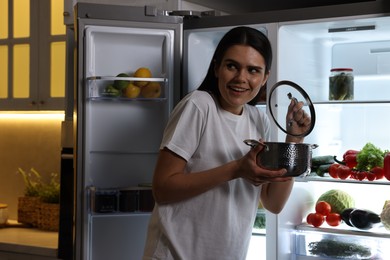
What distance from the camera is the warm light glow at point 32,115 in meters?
3.84

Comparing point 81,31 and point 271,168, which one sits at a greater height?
point 81,31

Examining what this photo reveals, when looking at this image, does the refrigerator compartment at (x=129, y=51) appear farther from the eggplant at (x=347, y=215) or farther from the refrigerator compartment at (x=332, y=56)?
the eggplant at (x=347, y=215)

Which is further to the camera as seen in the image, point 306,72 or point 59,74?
point 59,74

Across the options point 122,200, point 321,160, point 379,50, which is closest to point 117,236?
point 122,200

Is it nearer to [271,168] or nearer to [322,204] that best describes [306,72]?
[322,204]

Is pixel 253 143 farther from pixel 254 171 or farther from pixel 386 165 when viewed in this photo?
pixel 386 165

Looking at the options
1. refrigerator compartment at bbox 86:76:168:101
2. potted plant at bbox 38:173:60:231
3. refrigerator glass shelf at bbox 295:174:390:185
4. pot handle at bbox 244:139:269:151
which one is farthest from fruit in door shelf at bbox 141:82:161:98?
potted plant at bbox 38:173:60:231

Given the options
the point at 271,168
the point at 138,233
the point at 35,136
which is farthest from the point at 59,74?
the point at 271,168

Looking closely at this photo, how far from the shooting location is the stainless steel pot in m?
1.74

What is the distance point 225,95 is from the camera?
1.86 m

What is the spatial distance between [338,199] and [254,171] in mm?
1036

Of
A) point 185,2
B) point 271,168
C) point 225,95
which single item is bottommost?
point 271,168

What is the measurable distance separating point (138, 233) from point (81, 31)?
88 cm

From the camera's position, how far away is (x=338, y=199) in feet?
8.68
